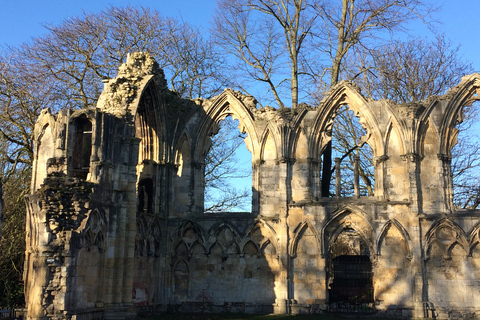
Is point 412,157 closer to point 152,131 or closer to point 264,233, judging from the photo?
point 264,233

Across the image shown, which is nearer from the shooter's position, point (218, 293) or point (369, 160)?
point (218, 293)

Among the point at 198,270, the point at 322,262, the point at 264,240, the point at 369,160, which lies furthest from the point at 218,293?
the point at 369,160

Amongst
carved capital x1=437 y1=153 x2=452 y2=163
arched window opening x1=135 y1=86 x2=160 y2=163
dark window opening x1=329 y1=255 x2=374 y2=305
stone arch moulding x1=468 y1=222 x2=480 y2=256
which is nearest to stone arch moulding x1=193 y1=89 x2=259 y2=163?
arched window opening x1=135 y1=86 x2=160 y2=163

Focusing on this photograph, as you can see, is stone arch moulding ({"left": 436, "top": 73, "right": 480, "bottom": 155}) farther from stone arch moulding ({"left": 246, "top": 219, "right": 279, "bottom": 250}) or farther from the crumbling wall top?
the crumbling wall top

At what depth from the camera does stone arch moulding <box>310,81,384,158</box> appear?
1628 centimetres

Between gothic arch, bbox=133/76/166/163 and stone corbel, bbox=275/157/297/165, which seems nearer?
stone corbel, bbox=275/157/297/165

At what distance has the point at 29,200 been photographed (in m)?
12.6

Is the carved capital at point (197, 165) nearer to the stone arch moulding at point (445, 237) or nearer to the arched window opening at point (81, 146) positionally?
the arched window opening at point (81, 146)

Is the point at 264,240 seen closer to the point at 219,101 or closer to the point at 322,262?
the point at 322,262

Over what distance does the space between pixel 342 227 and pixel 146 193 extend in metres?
5.42

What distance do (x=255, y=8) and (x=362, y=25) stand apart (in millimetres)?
4063

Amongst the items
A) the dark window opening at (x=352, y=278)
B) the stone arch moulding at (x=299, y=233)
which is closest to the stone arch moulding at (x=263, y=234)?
the stone arch moulding at (x=299, y=233)

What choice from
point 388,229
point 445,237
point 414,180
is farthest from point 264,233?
point 445,237

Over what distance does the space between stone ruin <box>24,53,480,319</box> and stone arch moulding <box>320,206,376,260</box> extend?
0.04 meters
